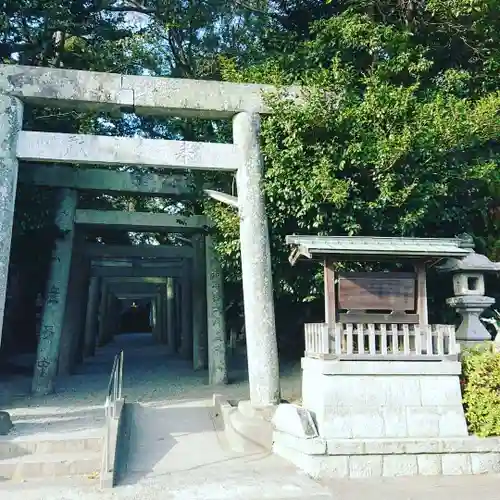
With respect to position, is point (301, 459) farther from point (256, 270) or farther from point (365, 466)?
point (256, 270)

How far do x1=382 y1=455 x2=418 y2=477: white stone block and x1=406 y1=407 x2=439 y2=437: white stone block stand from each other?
1.22ft

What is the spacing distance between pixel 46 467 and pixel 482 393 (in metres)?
5.86

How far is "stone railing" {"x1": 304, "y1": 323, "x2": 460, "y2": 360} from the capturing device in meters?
7.30

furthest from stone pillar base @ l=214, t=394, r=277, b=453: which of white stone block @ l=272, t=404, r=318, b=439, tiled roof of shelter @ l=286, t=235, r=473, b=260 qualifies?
tiled roof of shelter @ l=286, t=235, r=473, b=260

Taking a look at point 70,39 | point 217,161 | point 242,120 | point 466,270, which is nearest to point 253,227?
point 217,161

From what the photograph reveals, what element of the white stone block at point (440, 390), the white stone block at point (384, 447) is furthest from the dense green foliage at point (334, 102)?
the white stone block at point (384, 447)

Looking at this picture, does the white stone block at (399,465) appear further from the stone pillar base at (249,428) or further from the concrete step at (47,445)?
the concrete step at (47,445)

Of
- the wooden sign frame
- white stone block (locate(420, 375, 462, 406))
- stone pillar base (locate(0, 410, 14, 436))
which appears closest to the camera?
white stone block (locate(420, 375, 462, 406))

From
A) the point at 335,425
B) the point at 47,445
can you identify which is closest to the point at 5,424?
the point at 47,445

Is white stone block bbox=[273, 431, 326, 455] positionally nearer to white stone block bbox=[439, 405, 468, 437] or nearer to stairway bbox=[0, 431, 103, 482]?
white stone block bbox=[439, 405, 468, 437]

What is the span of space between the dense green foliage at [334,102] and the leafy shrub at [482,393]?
8.51ft

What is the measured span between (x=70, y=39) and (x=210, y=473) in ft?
Result: 43.0

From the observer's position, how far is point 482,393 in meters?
7.29

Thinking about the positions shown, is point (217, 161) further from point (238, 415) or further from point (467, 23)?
point (467, 23)
